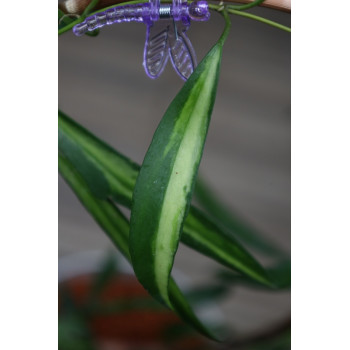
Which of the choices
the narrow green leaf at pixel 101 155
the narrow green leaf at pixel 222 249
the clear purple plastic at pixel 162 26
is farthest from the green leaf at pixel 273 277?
the clear purple plastic at pixel 162 26

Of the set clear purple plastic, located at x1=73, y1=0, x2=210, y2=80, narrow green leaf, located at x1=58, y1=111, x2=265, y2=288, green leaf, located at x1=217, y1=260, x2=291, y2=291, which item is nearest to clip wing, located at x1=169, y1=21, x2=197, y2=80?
clear purple plastic, located at x1=73, y1=0, x2=210, y2=80

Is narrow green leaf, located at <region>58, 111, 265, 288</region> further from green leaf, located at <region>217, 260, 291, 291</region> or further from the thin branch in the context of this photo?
the thin branch

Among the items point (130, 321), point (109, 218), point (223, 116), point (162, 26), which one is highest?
point (162, 26)

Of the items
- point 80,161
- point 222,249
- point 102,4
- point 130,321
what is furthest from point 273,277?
point 102,4

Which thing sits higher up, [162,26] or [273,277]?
[162,26]

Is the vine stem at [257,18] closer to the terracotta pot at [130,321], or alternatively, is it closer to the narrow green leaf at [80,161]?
the narrow green leaf at [80,161]

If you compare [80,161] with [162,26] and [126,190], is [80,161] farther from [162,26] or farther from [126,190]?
[162,26]
